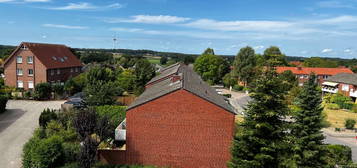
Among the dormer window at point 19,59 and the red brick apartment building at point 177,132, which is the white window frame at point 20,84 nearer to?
the dormer window at point 19,59

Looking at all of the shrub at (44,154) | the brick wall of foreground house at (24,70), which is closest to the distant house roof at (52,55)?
the brick wall of foreground house at (24,70)

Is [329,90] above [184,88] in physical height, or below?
below

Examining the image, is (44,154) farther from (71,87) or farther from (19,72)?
(19,72)

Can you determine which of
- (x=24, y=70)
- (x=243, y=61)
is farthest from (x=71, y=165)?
(x=243, y=61)

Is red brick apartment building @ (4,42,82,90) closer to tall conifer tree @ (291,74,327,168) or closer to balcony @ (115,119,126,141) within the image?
balcony @ (115,119,126,141)

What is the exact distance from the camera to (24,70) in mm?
43812

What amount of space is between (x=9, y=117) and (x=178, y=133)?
23086mm

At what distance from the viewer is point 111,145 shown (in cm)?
1919

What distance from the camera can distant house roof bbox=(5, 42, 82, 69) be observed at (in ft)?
143

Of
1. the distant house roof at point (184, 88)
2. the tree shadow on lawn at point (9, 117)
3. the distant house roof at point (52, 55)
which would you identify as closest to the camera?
the distant house roof at point (184, 88)

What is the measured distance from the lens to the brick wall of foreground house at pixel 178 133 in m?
16.4

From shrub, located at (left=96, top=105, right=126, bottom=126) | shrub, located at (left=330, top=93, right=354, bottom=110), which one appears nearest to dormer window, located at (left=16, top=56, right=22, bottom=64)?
shrub, located at (left=96, top=105, right=126, bottom=126)

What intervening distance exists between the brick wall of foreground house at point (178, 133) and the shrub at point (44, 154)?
290 cm

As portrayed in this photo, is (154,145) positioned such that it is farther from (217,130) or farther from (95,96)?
(95,96)
